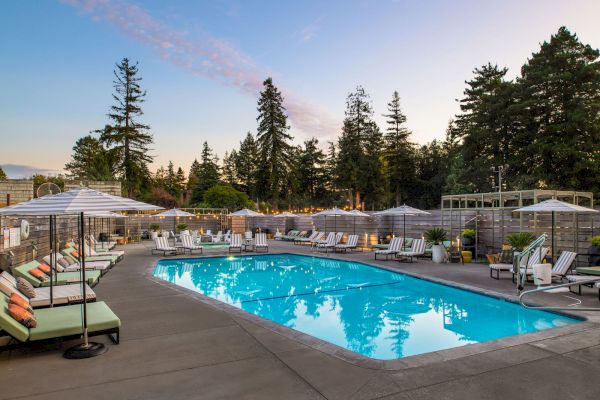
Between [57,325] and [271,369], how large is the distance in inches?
102

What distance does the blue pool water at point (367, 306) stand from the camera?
625 cm

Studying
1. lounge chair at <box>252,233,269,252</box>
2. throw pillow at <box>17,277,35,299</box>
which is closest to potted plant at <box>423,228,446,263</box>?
lounge chair at <box>252,233,269,252</box>

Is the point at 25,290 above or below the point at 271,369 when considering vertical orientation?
above

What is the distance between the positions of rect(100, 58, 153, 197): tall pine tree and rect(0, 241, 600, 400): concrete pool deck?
3060cm

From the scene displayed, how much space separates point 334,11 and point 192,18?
5.61 meters

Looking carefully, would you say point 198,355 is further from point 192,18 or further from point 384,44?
point 384,44

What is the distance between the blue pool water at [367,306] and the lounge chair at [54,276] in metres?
2.80

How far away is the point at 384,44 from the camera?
17500 mm

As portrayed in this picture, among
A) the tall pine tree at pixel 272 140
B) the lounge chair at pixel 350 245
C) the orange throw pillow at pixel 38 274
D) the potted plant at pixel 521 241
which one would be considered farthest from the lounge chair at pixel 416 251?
the tall pine tree at pixel 272 140

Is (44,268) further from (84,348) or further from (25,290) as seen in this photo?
(84,348)

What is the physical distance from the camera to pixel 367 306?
8.32m

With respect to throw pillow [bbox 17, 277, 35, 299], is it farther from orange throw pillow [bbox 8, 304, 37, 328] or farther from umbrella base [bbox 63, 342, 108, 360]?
umbrella base [bbox 63, 342, 108, 360]

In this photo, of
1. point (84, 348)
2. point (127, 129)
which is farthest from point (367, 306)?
point (127, 129)

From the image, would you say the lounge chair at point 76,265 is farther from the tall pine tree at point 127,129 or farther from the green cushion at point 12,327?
the tall pine tree at point 127,129
